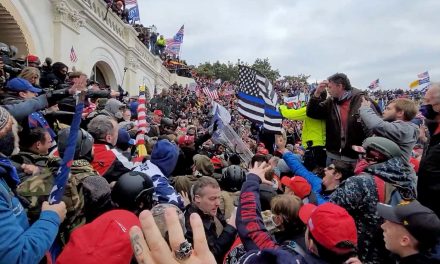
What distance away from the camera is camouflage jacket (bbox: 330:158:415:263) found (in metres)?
2.76

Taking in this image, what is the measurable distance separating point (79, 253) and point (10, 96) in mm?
2909

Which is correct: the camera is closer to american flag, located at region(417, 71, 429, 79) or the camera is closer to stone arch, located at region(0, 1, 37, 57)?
stone arch, located at region(0, 1, 37, 57)

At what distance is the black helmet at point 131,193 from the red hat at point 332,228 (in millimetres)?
1077

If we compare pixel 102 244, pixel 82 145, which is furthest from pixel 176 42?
pixel 102 244

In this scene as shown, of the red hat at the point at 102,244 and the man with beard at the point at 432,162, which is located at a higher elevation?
the man with beard at the point at 432,162

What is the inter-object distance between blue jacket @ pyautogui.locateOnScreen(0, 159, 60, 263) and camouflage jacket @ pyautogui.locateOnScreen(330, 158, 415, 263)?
6.42 feet

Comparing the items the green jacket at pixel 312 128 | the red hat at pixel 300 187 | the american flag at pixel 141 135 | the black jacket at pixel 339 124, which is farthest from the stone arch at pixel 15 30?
the red hat at pixel 300 187

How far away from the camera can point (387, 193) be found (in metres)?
2.81

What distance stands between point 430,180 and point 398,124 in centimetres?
69

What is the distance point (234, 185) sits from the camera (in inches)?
175

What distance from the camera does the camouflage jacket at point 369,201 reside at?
109 inches

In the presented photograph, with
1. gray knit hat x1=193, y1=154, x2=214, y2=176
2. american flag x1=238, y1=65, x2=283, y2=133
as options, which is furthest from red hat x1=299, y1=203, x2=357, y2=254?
american flag x1=238, y1=65, x2=283, y2=133

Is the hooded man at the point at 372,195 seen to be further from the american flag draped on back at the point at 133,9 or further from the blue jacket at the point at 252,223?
the american flag draped on back at the point at 133,9

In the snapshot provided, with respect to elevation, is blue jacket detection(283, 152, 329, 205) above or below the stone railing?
below
